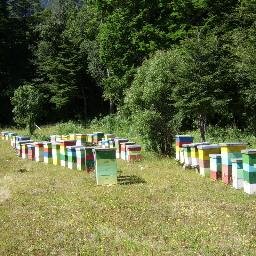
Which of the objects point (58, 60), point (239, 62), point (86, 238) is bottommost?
point (86, 238)

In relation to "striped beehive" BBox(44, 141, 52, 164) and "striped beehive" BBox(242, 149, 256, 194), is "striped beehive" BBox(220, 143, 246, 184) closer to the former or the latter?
"striped beehive" BBox(242, 149, 256, 194)

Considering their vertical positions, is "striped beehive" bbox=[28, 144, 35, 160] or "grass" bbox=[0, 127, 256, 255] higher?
"striped beehive" bbox=[28, 144, 35, 160]

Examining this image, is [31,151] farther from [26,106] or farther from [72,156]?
[26,106]

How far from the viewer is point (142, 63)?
103 feet

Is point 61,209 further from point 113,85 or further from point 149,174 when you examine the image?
point 113,85

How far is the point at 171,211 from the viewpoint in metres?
9.81

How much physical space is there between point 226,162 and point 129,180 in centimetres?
318

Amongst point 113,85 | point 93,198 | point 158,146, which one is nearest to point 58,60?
point 113,85

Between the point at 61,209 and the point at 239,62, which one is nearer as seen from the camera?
the point at 61,209

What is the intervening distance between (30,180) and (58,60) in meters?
35.9

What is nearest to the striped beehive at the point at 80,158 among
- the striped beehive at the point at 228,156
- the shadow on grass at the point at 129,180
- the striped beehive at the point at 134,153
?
the shadow on grass at the point at 129,180

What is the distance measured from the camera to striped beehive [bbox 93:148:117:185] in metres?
13.8

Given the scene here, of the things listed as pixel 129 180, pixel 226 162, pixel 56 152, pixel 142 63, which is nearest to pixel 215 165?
pixel 226 162

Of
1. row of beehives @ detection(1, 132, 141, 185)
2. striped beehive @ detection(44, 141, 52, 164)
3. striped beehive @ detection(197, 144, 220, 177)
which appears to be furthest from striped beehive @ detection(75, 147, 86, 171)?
striped beehive @ detection(197, 144, 220, 177)
